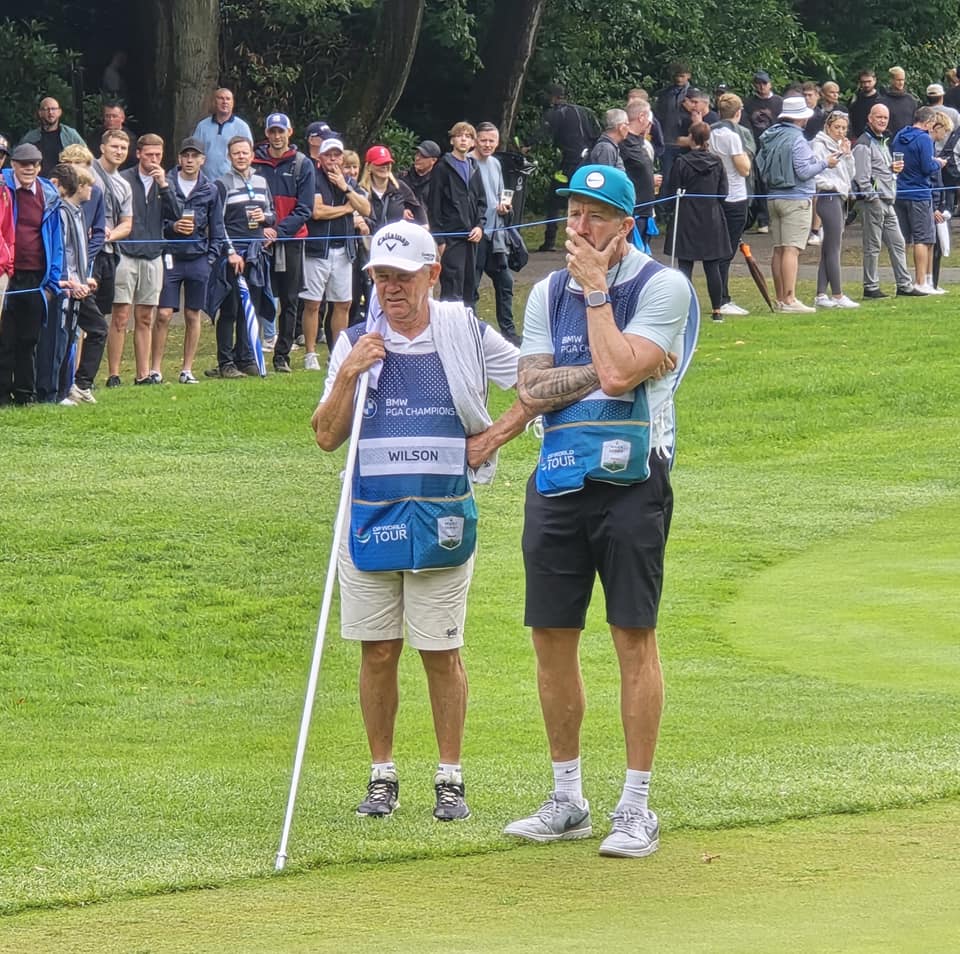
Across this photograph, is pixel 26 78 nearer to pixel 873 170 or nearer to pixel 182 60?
pixel 182 60

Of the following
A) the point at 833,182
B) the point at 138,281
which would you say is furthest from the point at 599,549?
the point at 833,182

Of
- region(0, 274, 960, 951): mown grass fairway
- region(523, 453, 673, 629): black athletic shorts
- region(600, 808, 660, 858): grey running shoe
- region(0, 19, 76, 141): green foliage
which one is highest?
region(0, 19, 76, 141): green foliage

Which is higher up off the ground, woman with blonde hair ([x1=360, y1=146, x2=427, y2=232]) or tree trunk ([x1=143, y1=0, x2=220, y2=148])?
tree trunk ([x1=143, y1=0, x2=220, y2=148])

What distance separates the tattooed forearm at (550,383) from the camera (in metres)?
5.89

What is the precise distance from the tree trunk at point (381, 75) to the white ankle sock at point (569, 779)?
67.8ft

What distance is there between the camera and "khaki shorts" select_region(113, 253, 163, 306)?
52.9 feet

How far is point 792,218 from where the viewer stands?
2005cm

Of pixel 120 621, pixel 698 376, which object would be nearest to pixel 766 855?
pixel 120 621

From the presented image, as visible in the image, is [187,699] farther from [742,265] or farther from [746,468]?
[742,265]

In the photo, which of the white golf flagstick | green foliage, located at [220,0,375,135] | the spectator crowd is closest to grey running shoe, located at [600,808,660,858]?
the white golf flagstick

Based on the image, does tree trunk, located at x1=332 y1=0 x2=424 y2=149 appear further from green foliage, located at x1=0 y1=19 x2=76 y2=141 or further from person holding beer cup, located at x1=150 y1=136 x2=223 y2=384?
person holding beer cup, located at x1=150 y1=136 x2=223 y2=384

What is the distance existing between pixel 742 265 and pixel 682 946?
22.0 m

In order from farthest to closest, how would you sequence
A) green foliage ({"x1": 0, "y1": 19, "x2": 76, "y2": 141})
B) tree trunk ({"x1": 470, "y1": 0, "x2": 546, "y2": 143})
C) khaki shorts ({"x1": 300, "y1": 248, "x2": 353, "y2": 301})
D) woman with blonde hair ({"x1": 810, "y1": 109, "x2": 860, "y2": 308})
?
tree trunk ({"x1": 470, "y1": 0, "x2": 546, "y2": 143}), green foliage ({"x1": 0, "y1": 19, "x2": 76, "y2": 141}), woman with blonde hair ({"x1": 810, "y1": 109, "x2": 860, "y2": 308}), khaki shorts ({"x1": 300, "y1": 248, "x2": 353, "y2": 301})

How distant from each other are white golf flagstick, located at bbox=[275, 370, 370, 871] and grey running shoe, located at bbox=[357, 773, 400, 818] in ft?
1.41
